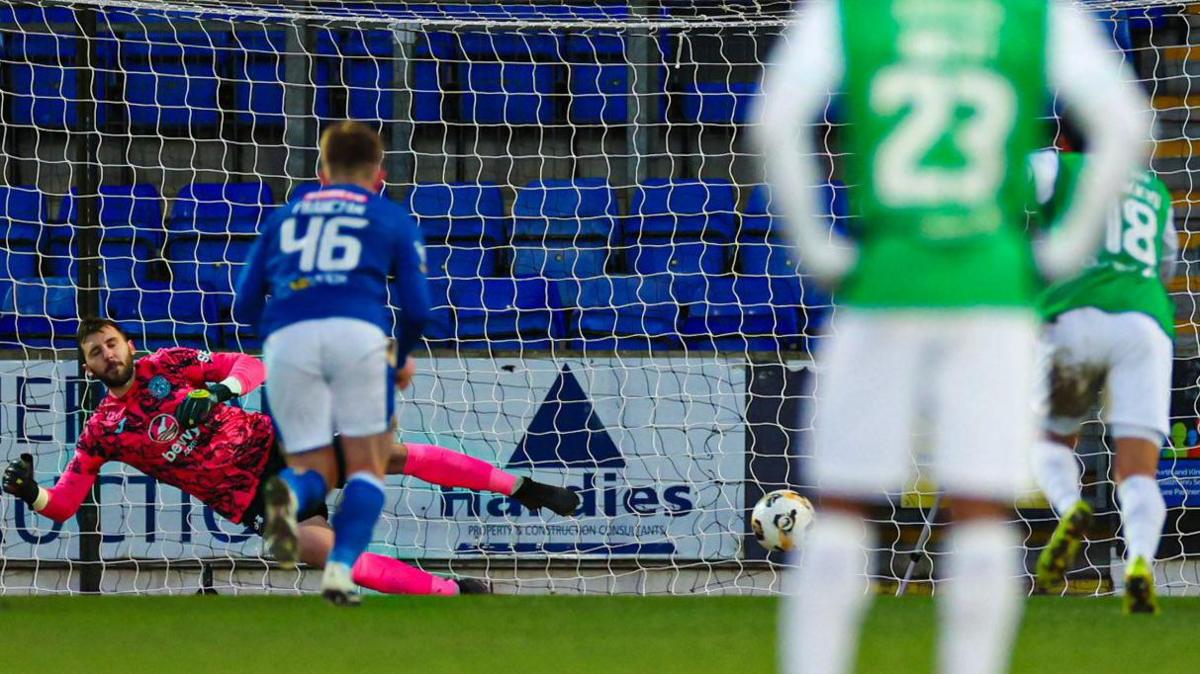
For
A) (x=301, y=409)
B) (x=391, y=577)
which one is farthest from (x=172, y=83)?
(x=301, y=409)

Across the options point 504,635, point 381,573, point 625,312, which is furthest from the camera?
point 625,312

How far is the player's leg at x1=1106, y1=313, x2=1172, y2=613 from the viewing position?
4703 millimetres

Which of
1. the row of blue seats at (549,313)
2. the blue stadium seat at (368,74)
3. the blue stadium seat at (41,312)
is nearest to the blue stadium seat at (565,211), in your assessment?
the row of blue seats at (549,313)

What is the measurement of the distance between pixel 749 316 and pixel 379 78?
8.43ft

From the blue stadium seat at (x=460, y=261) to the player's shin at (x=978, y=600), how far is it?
659cm

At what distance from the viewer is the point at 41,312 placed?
8812mm

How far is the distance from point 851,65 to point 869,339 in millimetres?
392

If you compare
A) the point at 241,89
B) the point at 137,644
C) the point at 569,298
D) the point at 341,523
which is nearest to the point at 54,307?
the point at 241,89

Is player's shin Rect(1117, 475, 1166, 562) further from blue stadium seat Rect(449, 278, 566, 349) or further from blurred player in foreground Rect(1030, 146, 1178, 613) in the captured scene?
blue stadium seat Rect(449, 278, 566, 349)

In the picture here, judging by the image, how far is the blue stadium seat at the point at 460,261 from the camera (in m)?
8.99

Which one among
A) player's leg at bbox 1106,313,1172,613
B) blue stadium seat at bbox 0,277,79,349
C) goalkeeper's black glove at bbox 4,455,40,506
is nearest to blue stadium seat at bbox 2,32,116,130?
blue stadium seat at bbox 0,277,79,349

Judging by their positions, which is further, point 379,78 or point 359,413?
point 379,78

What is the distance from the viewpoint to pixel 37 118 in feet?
33.6

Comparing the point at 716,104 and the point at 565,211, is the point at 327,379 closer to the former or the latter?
the point at 565,211
